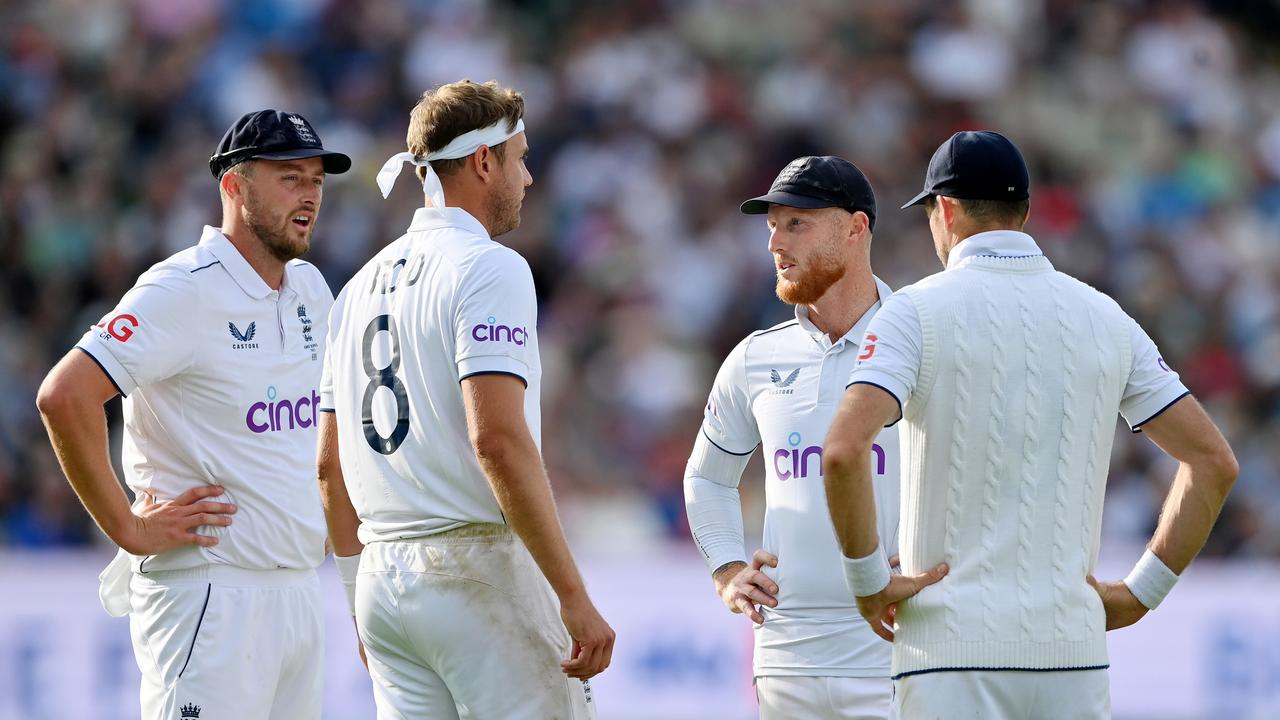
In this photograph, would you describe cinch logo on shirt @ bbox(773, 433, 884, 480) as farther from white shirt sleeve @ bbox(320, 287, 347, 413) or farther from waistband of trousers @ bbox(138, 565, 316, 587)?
waistband of trousers @ bbox(138, 565, 316, 587)

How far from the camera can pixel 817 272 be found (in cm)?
569

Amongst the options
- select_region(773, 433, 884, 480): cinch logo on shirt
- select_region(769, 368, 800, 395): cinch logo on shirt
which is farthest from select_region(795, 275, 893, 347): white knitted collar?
select_region(773, 433, 884, 480): cinch logo on shirt

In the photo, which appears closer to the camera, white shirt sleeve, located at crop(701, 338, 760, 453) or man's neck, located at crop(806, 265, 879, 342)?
man's neck, located at crop(806, 265, 879, 342)

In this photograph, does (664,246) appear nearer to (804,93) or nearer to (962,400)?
(804,93)

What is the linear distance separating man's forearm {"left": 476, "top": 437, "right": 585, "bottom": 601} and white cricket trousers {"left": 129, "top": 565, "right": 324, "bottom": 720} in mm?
1420

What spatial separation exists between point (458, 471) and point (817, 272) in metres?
1.59

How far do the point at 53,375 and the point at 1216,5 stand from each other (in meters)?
14.4

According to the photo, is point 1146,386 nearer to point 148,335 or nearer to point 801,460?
point 801,460

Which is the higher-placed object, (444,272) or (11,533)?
(444,272)

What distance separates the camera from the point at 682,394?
13.4 m

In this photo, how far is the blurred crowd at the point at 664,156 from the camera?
13148mm

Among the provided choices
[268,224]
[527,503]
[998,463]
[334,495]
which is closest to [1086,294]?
[998,463]

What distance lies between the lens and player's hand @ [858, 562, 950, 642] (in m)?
4.46

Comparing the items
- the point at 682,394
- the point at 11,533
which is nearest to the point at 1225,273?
the point at 682,394
